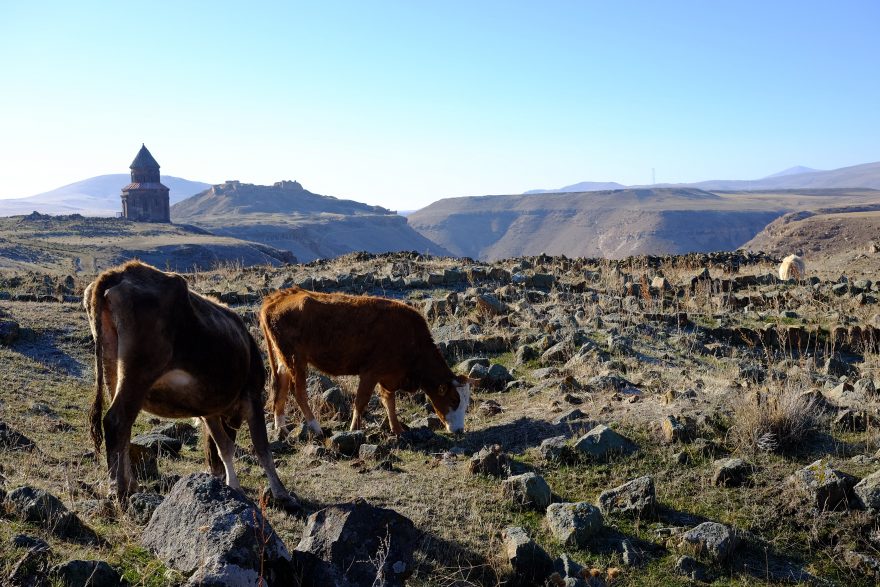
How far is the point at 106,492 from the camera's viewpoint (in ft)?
18.5

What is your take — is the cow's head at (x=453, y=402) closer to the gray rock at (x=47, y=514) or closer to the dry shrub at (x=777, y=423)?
the dry shrub at (x=777, y=423)

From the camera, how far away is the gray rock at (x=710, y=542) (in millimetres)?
5363

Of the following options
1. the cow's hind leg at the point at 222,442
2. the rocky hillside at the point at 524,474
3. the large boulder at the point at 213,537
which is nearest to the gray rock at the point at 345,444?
the rocky hillside at the point at 524,474

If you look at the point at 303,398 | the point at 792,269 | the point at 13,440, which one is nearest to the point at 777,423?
the point at 303,398

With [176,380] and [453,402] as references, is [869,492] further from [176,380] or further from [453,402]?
[176,380]

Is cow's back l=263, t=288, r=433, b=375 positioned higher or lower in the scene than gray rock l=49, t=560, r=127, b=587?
higher

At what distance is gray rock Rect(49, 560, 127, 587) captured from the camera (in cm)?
385

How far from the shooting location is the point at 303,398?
8.94m

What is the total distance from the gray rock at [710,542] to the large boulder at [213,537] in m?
3.11

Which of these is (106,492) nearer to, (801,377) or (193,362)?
(193,362)

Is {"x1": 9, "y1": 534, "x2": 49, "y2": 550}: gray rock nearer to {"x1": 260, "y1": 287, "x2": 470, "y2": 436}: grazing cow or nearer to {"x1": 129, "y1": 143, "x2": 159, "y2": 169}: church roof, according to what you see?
Answer: {"x1": 260, "y1": 287, "x2": 470, "y2": 436}: grazing cow

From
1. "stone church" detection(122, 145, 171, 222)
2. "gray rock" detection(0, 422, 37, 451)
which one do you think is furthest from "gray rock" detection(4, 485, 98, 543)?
"stone church" detection(122, 145, 171, 222)

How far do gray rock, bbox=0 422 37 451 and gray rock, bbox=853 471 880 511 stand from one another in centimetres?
737

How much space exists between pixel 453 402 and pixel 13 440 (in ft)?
15.2
